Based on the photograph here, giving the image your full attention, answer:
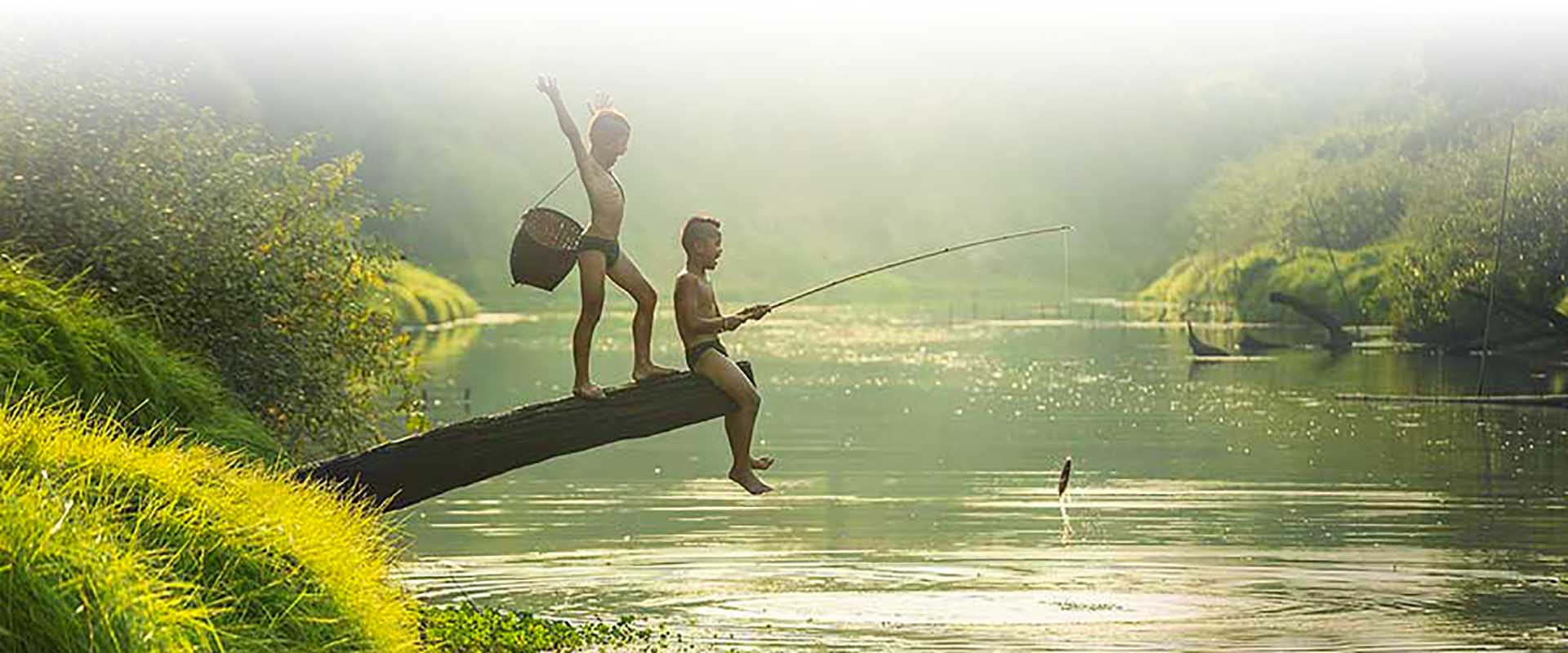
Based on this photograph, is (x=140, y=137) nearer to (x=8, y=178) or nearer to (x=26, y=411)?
(x=8, y=178)

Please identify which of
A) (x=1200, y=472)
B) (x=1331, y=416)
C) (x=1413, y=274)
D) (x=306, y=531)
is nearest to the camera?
(x=306, y=531)

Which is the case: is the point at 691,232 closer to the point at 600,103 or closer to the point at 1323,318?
the point at 600,103

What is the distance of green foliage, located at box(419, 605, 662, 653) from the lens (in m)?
16.4

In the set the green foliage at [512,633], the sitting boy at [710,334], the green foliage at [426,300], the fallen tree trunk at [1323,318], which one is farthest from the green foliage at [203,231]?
the green foliage at [426,300]

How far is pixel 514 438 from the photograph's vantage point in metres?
15.8

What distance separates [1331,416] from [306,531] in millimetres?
36520

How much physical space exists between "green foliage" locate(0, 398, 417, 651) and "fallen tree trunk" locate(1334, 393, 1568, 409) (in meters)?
Result: 37.0

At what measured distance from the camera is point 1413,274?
79.7 m

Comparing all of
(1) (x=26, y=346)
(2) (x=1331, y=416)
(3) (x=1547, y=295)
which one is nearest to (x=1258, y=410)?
(2) (x=1331, y=416)

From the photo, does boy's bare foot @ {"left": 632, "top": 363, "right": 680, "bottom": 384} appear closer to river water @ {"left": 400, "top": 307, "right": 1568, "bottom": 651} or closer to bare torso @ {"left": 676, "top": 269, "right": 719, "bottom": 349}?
bare torso @ {"left": 676, "top": 269, "right": 719, "bottom": 349}

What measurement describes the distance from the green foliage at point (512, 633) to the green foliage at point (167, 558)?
244 centimetres

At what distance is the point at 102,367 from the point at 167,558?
698 cm

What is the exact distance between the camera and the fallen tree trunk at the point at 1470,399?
155 ft

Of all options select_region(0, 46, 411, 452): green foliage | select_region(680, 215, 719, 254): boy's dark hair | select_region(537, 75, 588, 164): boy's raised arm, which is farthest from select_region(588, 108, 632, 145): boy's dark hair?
select_region(0, 46, 411, 452): green foliage
